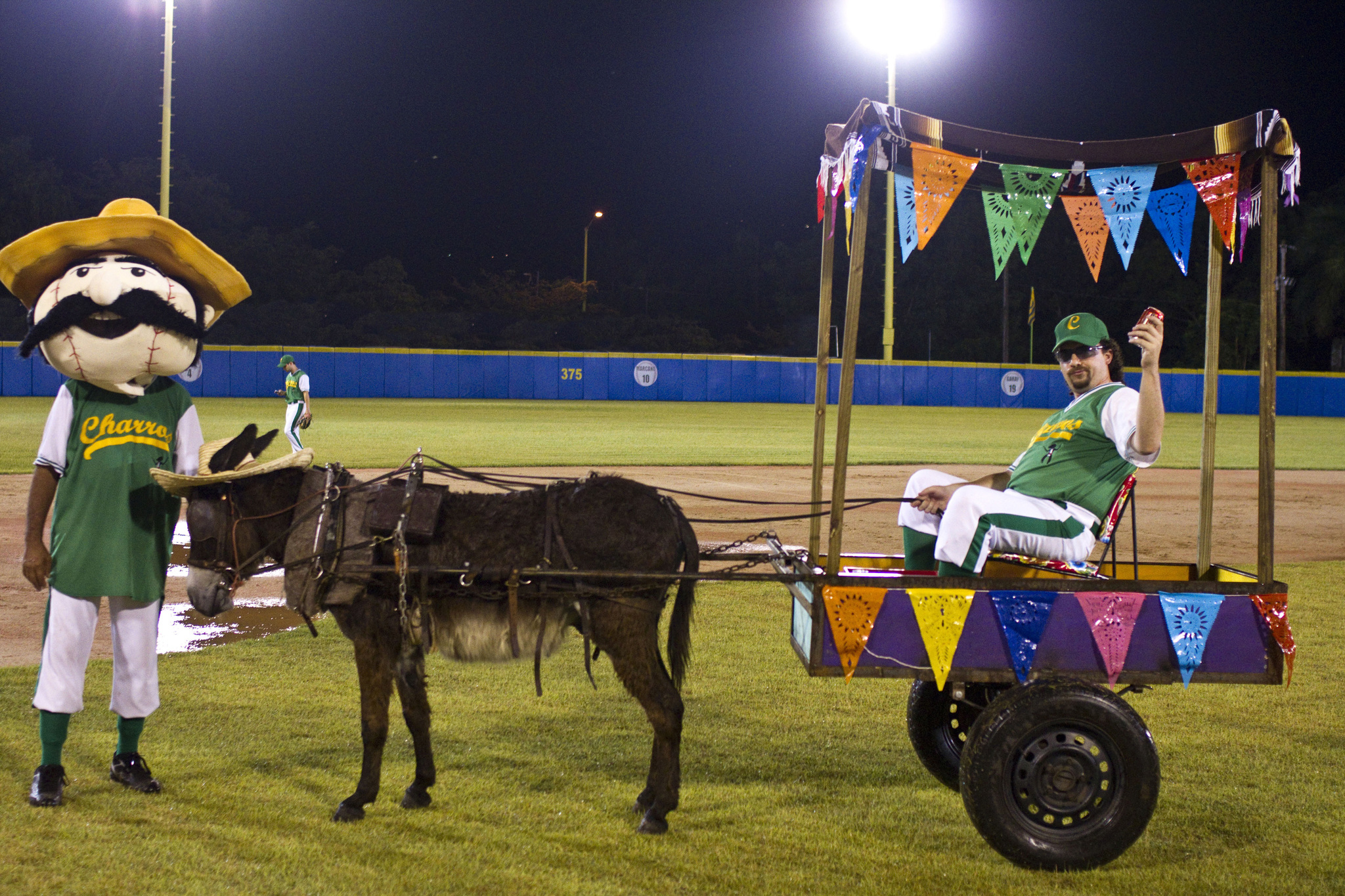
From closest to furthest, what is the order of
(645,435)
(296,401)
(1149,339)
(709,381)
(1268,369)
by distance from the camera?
1. (1149,339)
2. (1268,369)
3. (296,401)
4. (645,435)
5. (709,381)

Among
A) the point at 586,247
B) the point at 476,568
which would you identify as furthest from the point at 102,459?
the point at 586,247

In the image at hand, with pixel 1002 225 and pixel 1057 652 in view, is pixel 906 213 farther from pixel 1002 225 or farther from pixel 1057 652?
pixel 1057 652

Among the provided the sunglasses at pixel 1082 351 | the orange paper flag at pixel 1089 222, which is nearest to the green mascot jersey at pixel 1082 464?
the sunglasses at pixel 1082 351

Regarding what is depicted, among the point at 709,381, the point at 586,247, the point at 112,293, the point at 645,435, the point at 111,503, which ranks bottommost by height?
the point at 111,503

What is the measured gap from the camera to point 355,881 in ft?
11.4

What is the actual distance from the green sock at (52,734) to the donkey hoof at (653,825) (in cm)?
222

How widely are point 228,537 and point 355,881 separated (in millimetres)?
1362

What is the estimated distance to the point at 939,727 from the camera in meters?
4.58

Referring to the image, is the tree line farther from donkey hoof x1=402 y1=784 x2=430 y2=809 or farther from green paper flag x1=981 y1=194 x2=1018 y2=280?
donkey hoof x1=402 y1=784 x2=430 y2=809

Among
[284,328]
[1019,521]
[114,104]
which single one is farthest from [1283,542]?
[114,104]

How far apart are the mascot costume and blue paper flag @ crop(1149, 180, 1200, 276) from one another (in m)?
4.05

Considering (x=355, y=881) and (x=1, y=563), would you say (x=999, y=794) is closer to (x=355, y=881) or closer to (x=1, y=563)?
(x=355, y=881)

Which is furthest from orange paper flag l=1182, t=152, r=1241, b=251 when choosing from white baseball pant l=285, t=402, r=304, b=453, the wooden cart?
white baseball pant l=285, t=402, r=304, b=453

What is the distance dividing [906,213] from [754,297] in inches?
2869
